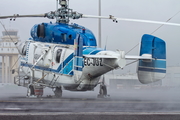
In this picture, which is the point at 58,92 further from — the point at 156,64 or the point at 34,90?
the point at 156,64

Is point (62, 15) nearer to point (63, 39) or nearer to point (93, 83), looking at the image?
point (63, 39)

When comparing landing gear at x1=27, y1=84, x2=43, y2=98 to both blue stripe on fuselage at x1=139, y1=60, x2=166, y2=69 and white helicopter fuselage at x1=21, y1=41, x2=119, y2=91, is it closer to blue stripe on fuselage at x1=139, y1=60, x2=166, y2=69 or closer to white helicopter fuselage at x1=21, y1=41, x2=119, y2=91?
white helicopter fuselage at x1=21, y1=41, x2=119, y2=91

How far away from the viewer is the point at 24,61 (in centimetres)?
2356

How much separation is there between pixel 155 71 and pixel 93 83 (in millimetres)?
3491

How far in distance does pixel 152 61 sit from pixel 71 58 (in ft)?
14.8

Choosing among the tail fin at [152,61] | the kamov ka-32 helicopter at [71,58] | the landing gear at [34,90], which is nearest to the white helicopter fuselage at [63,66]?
the kamov ka-32 helicopter at [71,58]

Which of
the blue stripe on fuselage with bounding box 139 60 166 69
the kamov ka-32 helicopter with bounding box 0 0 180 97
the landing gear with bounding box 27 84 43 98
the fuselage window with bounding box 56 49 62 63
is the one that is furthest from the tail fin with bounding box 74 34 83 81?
the blue stripe on fuselage with bounding box 139 60 166 69

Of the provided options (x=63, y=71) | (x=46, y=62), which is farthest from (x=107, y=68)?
(x=46, y=62)

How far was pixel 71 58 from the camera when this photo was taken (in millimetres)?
20062

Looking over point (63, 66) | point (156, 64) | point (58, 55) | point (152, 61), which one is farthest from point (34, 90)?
point (156, 64)

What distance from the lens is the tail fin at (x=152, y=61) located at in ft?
64.1

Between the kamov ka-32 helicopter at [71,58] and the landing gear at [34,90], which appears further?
the landing gear at [34,90]

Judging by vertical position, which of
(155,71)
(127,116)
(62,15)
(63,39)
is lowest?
(127,116)

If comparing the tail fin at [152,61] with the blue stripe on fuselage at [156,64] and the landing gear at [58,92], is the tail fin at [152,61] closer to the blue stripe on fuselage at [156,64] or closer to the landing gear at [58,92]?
the blue stripe on fuselage at [156,64]
